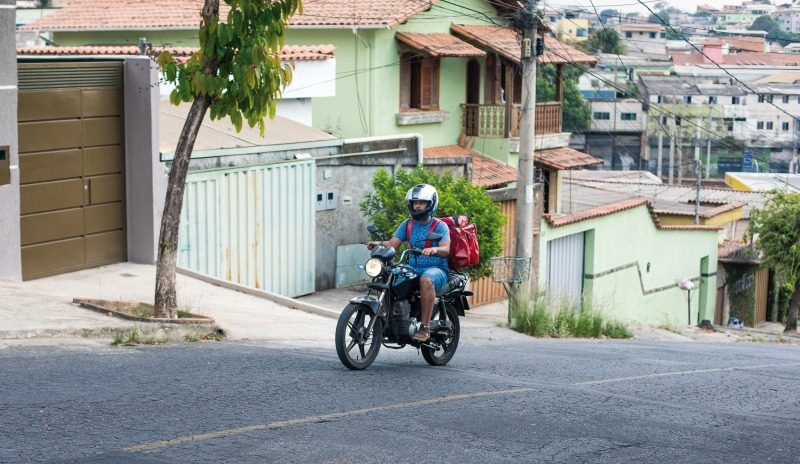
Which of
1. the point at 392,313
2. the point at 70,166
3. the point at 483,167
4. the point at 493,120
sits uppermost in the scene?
the point at 493,120

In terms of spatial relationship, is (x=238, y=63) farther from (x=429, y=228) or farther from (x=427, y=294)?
(x=427, y=294)

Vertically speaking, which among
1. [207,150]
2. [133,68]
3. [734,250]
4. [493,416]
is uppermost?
[133,68]

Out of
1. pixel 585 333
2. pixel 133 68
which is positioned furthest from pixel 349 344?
pixel 585 333

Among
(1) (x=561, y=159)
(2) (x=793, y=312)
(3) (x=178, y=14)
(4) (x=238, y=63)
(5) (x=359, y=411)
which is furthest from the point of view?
(2) (x=793, y=312)

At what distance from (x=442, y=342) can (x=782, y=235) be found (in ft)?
89.0

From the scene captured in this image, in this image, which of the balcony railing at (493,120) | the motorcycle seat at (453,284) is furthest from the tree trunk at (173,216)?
the balcony railing at (493,120)

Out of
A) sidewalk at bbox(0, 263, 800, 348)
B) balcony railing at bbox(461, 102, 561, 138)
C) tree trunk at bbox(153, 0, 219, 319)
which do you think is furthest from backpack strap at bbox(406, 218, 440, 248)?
balcony railing at bbox(461, 102, 561, 138)

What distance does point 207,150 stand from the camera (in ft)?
62.5

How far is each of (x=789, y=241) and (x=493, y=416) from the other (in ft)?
97.9

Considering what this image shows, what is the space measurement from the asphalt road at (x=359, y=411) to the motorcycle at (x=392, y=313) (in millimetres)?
231

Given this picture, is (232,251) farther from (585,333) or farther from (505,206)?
(505,206)

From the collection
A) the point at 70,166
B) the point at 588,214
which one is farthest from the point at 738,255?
the point at 70,166

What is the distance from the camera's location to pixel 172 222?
13758 millimetres

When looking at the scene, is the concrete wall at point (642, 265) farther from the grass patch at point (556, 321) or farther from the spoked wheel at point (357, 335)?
the spoked wheel at point (357, 335)
